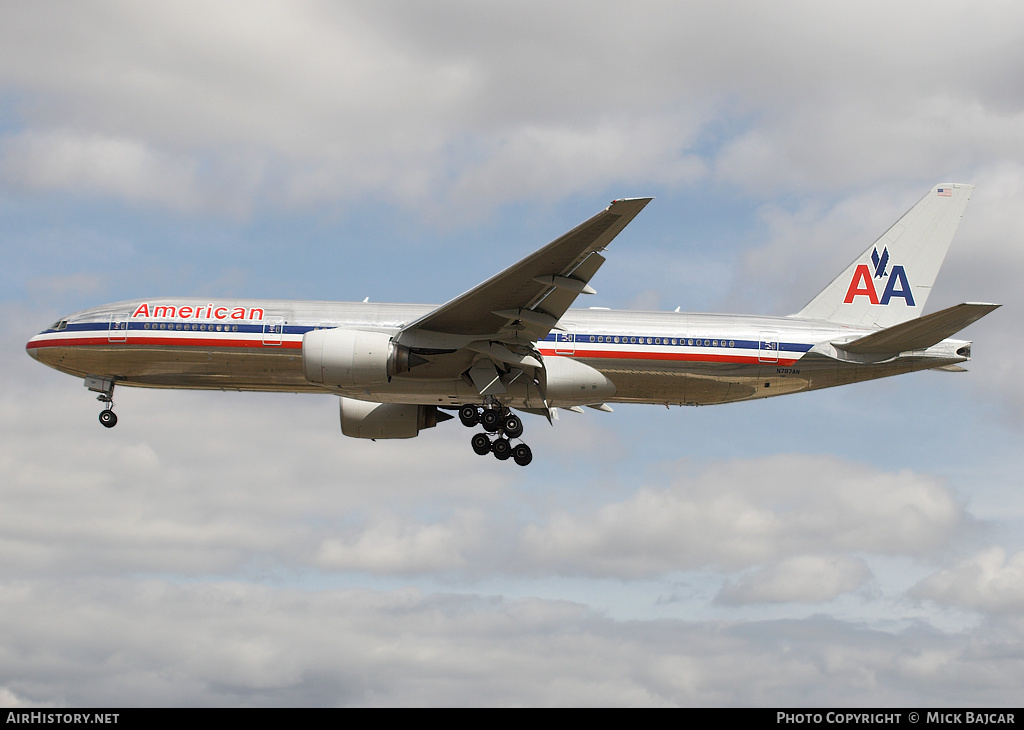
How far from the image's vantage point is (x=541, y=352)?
111 ft

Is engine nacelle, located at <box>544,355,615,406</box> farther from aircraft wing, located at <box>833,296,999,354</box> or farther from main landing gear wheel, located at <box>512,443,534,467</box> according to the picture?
aircraft wing, located at <box>833,296,999,354</box>

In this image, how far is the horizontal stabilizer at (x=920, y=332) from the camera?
2906 cm

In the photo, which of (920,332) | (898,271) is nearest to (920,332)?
(920,332)

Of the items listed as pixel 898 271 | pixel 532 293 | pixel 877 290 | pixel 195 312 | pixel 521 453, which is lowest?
pixel 521 453

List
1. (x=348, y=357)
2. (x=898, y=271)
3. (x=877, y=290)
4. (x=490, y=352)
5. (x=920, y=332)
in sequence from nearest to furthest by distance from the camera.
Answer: (x=348, y=357) → (x=920, y=332) → (x=490, y=352) → (x=877, y=290) → (x=898, y=271)

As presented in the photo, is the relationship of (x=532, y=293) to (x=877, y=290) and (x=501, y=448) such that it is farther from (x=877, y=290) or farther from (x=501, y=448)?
(x=877, y=290)

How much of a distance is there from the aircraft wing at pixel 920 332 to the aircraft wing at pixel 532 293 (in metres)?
9.54

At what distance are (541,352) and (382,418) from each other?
24.1 feet

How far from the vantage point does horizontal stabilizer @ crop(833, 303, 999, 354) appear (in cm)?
2906

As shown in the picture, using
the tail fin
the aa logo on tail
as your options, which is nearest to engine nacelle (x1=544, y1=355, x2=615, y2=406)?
the tail fin

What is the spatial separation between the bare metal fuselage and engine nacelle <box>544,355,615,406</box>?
0.94 feet

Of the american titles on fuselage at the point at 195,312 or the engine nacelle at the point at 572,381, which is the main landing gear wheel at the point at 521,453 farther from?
the american titles on fuselage at the point at 195,312
